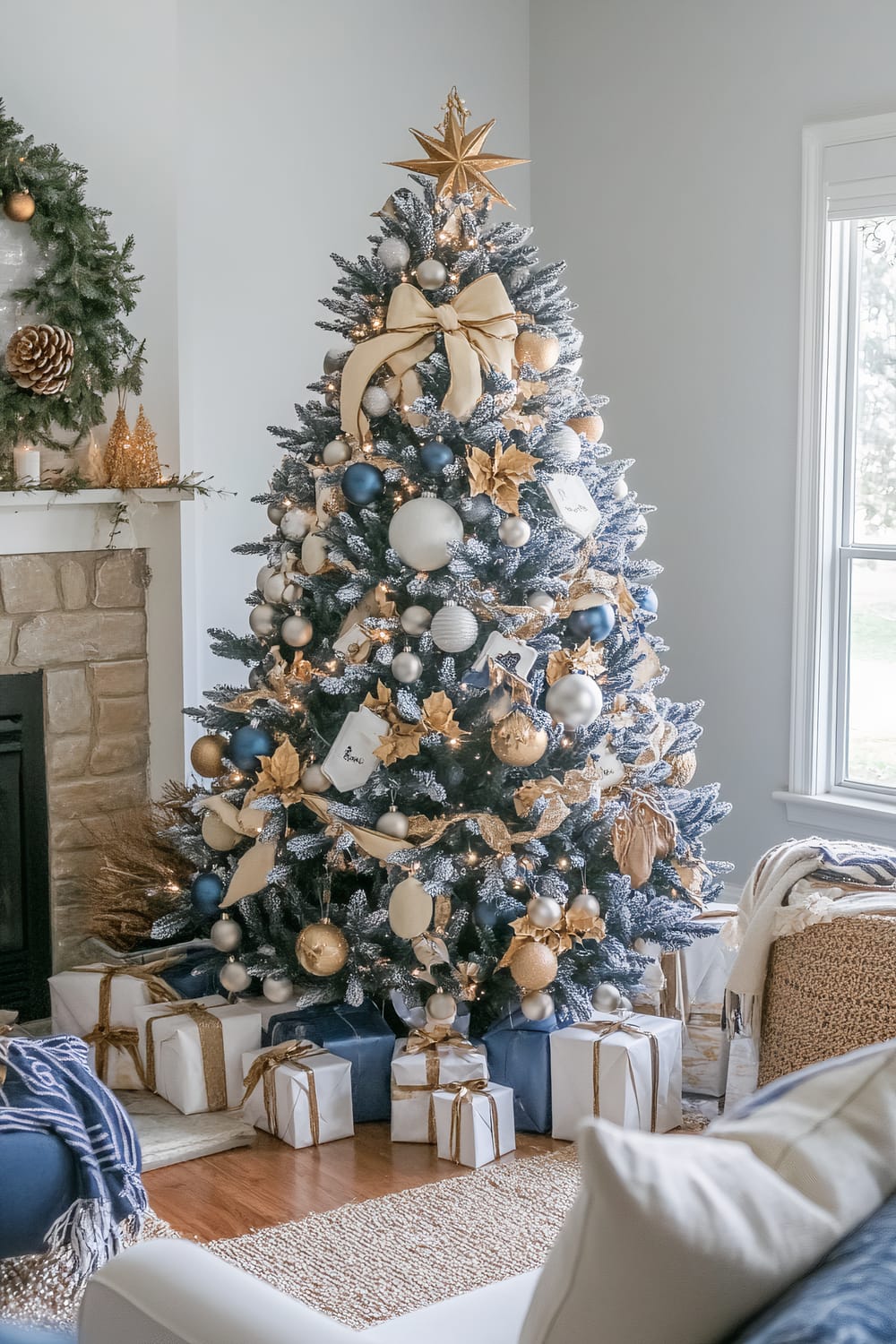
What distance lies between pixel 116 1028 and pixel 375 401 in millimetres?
1462

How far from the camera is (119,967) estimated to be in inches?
119

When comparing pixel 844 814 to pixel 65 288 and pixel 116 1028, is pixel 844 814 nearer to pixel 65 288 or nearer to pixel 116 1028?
pixel 116 1028

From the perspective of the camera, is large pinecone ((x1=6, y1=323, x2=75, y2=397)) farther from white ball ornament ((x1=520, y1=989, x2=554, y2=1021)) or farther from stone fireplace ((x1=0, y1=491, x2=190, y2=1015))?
white ball ornament ((x1=520, y1=989, x2=554, y2=1021))

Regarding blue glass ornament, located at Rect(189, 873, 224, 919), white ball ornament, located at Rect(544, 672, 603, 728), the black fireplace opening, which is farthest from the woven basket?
the black fireplace opening

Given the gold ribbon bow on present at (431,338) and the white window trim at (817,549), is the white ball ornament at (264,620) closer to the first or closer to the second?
the gold ribbon bow on present at (431,338)

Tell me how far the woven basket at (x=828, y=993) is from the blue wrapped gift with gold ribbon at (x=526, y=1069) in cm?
43

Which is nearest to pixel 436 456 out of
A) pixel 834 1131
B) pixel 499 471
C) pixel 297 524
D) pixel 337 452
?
pixel 499 471

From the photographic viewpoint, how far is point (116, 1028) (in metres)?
2.93

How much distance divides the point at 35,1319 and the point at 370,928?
1.06 metres

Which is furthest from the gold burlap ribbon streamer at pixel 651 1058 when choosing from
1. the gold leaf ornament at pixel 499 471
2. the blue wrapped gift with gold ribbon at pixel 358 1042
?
the gold leaf ornament at pixel 499 471

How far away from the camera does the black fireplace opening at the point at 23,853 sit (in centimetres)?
333

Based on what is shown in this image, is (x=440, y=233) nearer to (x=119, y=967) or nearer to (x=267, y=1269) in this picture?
(x=119, y=967)

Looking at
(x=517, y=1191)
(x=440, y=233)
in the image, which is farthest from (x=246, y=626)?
(x=517, y=1191)

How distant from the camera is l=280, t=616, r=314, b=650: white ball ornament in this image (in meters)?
2.86
